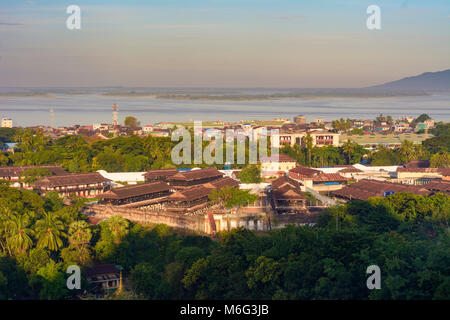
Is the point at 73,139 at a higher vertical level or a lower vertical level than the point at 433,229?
higher

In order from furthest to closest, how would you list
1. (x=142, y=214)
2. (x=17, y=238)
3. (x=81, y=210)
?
(x=81, y=210), (x=142, y=214), (x=17, y=238)

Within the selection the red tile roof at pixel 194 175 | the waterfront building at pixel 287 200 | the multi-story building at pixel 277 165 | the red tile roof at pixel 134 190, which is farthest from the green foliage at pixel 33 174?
the multi-story building at pixel 277 165

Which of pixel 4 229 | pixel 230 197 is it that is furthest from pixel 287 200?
pixel 4 229

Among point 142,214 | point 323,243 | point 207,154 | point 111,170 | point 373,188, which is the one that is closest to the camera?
point 323,243

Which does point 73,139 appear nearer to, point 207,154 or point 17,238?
point 207,154

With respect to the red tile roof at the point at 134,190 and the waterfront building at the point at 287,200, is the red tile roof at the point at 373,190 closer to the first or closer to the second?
the waterfront building at the point at 287,200

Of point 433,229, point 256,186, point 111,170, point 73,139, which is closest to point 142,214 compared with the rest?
point 256,186

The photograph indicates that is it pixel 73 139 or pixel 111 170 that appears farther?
pixel 73 139

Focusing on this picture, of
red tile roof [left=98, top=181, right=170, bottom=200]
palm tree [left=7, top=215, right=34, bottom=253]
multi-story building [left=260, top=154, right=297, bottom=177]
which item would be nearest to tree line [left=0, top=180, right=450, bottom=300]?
palm tree [left=7, top=215, right=34, bottom=253]
